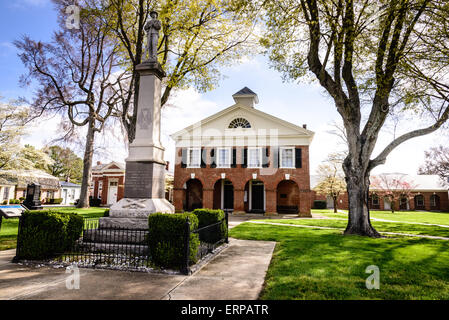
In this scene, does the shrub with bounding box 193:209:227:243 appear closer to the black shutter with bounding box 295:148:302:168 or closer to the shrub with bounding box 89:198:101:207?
the black shutter with bounding box 295:148:302:168

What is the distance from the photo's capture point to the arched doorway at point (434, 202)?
3912cm

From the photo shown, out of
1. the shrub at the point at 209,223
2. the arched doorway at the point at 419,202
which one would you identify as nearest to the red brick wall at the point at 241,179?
the shrub at the point at 209,223

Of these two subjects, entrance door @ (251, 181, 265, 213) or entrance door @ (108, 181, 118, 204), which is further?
entrance door @ (108, 181, 118, 204)

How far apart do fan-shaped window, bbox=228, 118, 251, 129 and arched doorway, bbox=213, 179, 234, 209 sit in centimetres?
560

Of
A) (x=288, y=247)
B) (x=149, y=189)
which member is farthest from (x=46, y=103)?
(x=288, y=247)

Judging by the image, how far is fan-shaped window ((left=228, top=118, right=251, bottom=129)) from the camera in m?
24.6

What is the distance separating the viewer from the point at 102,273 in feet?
16.2

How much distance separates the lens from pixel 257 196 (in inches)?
1015

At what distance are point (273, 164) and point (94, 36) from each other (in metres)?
16.7

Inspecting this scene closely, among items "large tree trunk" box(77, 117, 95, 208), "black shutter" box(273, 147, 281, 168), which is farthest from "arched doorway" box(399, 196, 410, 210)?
"large tree trunk" box(77, 117, 95, 208)

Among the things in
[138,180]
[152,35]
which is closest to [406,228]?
[138,180]

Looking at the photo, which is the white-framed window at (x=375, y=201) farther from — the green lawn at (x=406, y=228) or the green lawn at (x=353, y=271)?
the green lawn at (x=353, y=271)

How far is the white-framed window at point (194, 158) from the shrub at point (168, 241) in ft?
63.8
